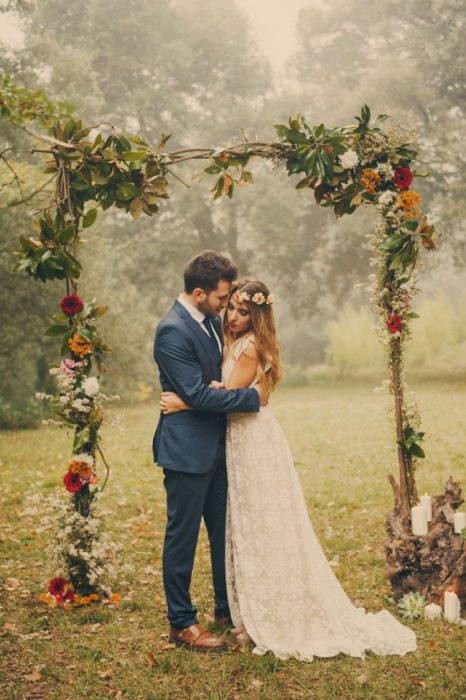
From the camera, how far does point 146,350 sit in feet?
60.8

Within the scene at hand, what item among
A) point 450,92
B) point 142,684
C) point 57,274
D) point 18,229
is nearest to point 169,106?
point 450,92

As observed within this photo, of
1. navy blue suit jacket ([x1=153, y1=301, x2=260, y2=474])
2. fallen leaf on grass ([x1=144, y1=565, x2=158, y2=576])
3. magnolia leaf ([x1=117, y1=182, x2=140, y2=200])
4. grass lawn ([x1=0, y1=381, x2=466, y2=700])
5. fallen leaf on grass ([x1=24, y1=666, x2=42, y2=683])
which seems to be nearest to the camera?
grass lawn ([x1=0, y1=381, x2=466, y2=700])

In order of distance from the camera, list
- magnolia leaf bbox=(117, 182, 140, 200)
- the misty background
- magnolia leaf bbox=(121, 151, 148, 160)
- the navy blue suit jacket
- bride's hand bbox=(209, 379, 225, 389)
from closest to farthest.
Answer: the navy blue suit jacket
bride's hand bbox=(209, 379, 225, 389)
magnolia leaf bbox=(121, 151, 148, 160)
magnolia leaf bbox=(117, 182, 140, 200)
the misty background

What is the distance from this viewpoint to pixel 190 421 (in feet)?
14.6

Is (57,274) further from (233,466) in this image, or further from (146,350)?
(146,350)

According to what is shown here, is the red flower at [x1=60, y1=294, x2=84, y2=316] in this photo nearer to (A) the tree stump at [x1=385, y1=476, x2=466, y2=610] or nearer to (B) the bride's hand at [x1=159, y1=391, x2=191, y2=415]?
(B) the bride's hand at [x1=159, y1=391, x2=191, y2=415]

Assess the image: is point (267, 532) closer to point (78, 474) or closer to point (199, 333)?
point (199, 333)

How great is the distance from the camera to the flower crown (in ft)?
14.7

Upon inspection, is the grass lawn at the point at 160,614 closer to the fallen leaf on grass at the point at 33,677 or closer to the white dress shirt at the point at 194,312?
the fallen leaf on grass at the point at 33,677

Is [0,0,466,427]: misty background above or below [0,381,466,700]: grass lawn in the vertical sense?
above

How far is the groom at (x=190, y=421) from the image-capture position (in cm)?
437

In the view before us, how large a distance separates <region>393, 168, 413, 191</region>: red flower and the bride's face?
154 centimetres

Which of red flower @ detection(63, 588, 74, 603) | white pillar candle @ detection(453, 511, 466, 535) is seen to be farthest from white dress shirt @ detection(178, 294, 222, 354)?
red flower @ detection(63, 588, 74, 603)

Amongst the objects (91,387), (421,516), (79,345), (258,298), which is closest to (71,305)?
(79,345)
